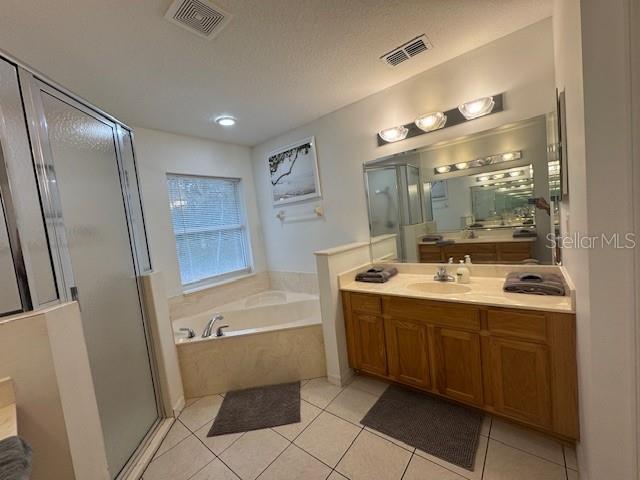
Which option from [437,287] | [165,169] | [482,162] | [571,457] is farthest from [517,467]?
[165,169]

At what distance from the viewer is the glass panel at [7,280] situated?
1.02 m

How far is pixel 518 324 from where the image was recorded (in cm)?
140

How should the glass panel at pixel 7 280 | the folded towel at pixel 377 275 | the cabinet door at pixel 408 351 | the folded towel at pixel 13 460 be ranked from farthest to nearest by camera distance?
the folded towel at pixel 377 275
the cabinet door at pixel 408 351
the glass panel at pixel 7 280
the folded towel at pixel 13 460

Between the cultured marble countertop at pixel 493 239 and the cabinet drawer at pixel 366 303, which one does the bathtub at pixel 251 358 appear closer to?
the cabinet drawer at pixel 366 303

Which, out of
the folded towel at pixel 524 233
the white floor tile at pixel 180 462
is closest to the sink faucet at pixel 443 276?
the folded towel at pixel 524 233

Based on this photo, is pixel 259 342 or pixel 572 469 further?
pixel 259 342

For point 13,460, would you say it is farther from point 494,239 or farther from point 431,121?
point 431,121

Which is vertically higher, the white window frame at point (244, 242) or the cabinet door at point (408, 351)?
the white window frame at point (244, 242)

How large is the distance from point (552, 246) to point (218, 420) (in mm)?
2609

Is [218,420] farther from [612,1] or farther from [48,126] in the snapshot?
[612,1]

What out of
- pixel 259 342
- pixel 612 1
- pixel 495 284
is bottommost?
pixel 259 342

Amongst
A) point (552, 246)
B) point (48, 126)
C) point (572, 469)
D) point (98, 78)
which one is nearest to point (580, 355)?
point (572, 469)

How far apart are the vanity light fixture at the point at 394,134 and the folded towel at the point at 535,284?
1.39 m

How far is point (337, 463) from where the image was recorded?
4.73ft
